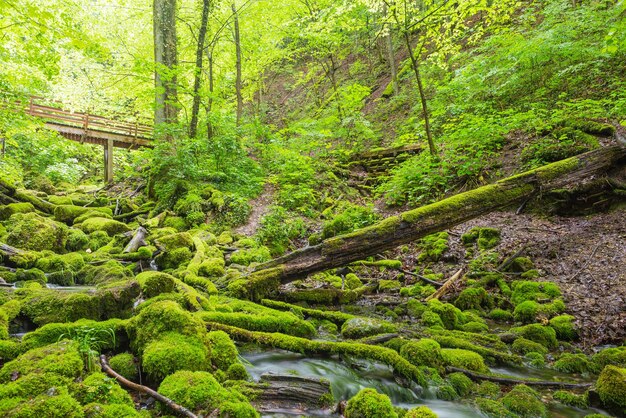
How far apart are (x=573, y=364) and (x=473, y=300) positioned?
2.13 m

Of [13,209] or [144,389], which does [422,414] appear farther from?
[13,209]

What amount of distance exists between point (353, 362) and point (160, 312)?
2125mm

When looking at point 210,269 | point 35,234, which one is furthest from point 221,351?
point 35,234

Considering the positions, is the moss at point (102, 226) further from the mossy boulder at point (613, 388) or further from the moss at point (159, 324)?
the mossy boulder at point (613, 388)

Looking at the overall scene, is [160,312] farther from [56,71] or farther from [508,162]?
[508,162]


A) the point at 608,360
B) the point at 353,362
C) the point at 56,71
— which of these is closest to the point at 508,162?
the point at 608,360

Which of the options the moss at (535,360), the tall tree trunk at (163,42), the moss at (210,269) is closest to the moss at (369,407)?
the moss at (535,360)

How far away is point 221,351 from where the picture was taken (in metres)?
3.28

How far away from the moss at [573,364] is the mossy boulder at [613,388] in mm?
785

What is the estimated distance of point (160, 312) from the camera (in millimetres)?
3188

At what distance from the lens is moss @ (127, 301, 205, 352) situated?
3055 mm

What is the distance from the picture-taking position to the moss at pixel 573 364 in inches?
162

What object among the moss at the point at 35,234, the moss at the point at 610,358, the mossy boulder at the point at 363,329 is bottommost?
the moss at the point at 610,358

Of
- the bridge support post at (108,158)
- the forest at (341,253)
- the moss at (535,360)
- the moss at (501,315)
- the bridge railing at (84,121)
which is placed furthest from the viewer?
the bridge support post at (108,158)
